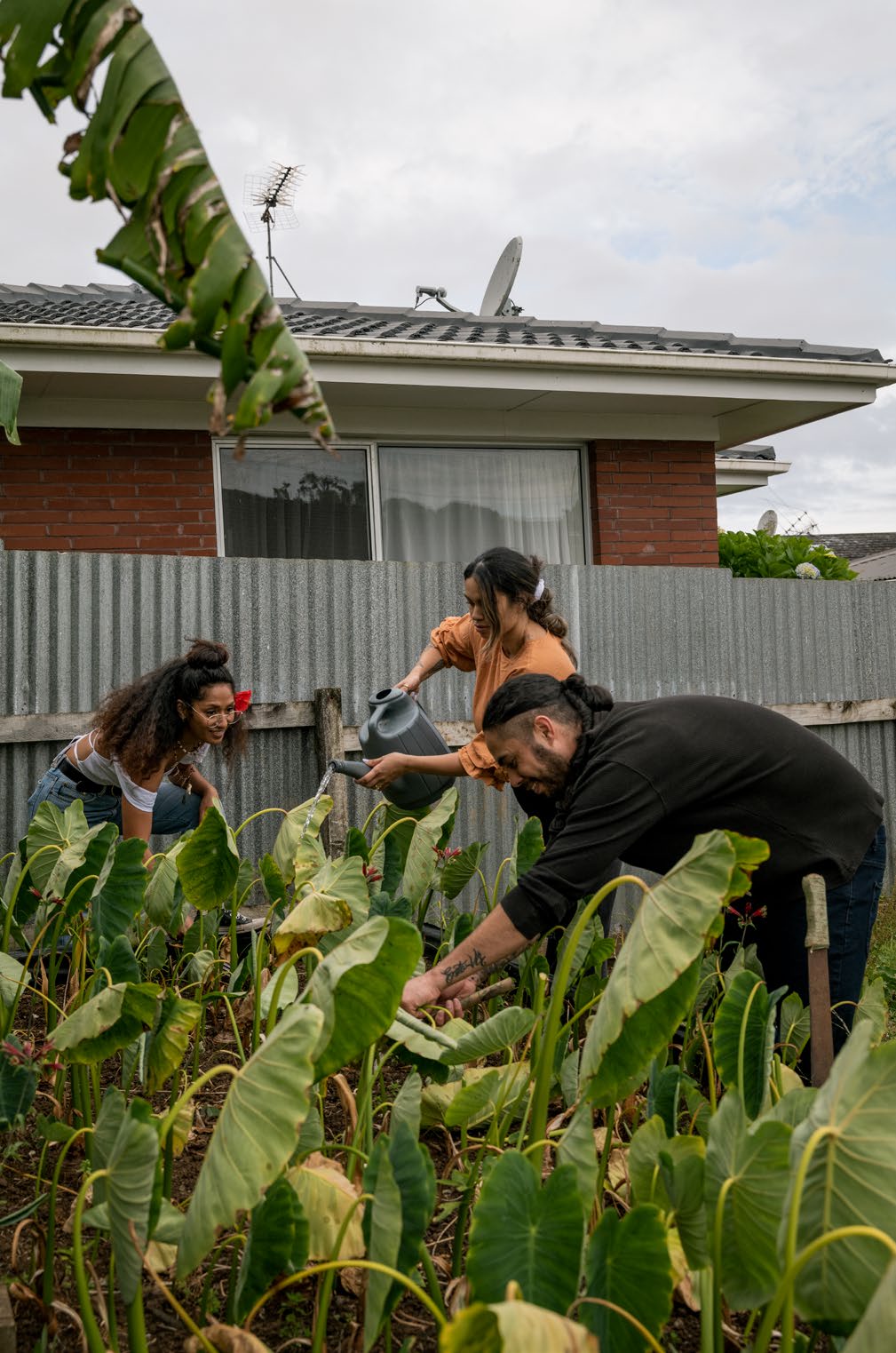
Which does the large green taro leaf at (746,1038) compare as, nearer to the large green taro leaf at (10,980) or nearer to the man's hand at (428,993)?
the man's hand at (428,993)

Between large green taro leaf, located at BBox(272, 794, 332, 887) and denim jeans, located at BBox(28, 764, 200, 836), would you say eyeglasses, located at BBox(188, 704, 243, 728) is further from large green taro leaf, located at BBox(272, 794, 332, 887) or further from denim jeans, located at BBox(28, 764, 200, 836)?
large green taro leaf, located at BBox(272, 794, 332, 887)

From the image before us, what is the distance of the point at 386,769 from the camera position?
4.43 m

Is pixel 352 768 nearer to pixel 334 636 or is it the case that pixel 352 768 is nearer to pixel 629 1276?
pixel 334 636

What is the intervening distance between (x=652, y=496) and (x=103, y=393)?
375cm

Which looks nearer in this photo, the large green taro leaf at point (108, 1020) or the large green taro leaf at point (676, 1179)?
the large green taro leaf at point (676, 1179)

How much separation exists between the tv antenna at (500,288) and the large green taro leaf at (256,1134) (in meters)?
9.61

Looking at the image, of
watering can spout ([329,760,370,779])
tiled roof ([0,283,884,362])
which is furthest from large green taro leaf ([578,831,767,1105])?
tiled roof ([0,283,884,362])

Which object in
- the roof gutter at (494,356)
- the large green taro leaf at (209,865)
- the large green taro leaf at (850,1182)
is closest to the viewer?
the large green taro leaf at (850,1182)

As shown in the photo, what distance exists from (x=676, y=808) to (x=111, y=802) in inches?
99.7

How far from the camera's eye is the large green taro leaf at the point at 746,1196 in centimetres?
158

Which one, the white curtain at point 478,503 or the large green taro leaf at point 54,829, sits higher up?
the white curtain at point 478,503

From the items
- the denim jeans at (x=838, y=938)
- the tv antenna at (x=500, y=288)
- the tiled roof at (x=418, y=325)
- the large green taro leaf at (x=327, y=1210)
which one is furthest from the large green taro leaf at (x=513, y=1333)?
the tv antenna at (x=500, y=288)

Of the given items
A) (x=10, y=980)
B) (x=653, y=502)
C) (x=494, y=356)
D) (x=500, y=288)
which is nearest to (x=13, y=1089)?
(x=10, y=980)

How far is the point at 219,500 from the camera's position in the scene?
7805 mm
